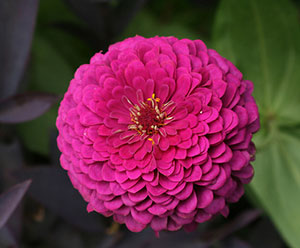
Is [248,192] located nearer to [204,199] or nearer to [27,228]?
[204,199]

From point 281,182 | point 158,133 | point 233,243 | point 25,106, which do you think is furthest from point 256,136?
point 25,106

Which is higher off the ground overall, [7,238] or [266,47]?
[266,47]

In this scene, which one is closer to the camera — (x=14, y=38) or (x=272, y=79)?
(x=14, y=38)

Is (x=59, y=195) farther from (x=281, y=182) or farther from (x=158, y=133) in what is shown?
(x=281, y=182)

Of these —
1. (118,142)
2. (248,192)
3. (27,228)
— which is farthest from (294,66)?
(27,228)

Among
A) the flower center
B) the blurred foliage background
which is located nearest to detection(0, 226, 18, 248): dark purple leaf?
the blurred foliage background

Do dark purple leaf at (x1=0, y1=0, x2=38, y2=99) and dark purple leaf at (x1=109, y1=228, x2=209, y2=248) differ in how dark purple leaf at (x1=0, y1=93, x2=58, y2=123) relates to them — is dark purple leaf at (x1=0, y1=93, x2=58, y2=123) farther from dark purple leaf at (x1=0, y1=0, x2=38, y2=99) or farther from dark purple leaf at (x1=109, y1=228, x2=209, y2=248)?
dark purple leaf at (x1=109, y1=228, x2=209, y2=248)

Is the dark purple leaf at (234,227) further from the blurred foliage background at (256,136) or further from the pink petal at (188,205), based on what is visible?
the pink petal at (188,205)

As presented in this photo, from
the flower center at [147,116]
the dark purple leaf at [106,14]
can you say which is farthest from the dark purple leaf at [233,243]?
the dark purple leaf at [106,14]
